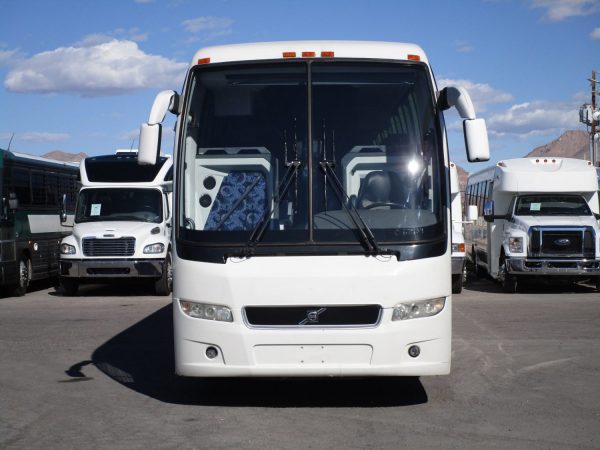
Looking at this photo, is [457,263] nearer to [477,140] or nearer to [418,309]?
[477,140]

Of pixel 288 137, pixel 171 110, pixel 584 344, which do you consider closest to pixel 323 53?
pixel 288 137

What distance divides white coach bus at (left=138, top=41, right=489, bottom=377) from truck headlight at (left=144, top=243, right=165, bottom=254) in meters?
11.9

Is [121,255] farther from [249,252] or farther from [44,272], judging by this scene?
[249,252]

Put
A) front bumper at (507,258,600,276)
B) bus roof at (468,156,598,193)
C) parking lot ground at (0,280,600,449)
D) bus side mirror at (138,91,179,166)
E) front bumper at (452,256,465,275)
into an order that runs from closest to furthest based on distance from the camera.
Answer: parking lot ground at (0,280,600,449) → bus side mirror at (138,91,179,166) → front bumper at (452,256,465,275) → front bumper at (507,258,600,276) → bus roof at (468,156,598,193)

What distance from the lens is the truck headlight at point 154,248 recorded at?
2044 centimetres

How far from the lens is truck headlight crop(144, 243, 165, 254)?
20438 mm

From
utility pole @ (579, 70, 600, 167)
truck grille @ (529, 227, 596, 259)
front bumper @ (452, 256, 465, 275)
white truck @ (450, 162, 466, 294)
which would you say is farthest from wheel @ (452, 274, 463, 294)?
utility pole @ (579, 70, 600, 167)

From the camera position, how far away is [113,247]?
2042cm

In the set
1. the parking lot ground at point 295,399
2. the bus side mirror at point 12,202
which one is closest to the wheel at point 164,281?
the bus side mirror at point 12,202

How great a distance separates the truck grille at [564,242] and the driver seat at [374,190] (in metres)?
12.7

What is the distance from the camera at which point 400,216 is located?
8.28 m

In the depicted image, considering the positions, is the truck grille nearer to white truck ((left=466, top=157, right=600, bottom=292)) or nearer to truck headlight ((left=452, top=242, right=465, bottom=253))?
white truck ((left=466, top=157, right=600, bottom=292))

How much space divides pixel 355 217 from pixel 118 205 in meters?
14.0

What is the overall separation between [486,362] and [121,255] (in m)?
11.1
